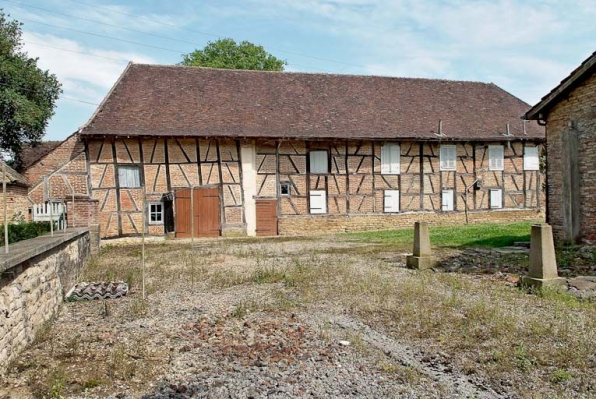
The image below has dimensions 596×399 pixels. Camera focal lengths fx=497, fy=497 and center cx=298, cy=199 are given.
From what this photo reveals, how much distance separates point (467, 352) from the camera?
4.75 m

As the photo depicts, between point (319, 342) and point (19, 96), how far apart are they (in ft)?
79.2

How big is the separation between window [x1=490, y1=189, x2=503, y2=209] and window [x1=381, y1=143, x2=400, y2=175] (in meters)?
5.20

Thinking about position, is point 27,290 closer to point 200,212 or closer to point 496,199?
point 200,212

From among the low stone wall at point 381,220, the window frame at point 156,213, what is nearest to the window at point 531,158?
the low stone wall at point 381,220

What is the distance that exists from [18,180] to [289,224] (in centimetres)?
1054

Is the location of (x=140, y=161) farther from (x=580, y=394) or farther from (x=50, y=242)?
(x=580, y=394)

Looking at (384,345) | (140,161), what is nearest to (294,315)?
(384,345)

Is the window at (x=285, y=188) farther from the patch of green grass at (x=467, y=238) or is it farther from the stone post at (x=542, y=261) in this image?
the stone post at (x=542, y=261)

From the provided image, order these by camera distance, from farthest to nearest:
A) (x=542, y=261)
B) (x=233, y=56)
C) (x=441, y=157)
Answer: (x=233, y=56)
(x=441, y=157)
(x=542, y=261)

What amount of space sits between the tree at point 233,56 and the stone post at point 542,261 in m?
33.7

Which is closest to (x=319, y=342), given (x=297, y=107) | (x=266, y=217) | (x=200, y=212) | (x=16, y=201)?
(x=200, y=212)

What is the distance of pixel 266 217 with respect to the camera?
69.6 feet

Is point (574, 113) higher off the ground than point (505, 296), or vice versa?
point (574, 113)

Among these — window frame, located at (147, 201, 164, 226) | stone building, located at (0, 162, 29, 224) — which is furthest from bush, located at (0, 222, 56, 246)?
window frame, located at (147, 201, 164, 226)
